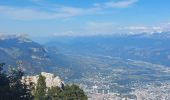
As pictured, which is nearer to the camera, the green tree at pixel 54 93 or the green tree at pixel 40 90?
the green tree at pixel 40 90

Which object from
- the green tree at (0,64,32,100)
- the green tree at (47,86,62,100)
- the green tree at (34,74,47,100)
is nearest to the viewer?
the green tree at (0,64,32,100)

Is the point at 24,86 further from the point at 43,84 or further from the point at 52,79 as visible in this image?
the point at 52,79

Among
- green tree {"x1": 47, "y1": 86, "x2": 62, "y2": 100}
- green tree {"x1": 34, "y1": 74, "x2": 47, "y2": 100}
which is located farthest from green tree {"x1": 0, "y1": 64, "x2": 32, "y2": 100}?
green tree {"x1": 47, "y1": 86, "x2": 62, "y2": 100}

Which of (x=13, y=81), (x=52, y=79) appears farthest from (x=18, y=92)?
(x=52, y=79)

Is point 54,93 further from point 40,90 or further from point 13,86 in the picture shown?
point 13,86

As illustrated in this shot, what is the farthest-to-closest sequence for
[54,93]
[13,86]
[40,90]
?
[54,93]
[40,90]
[13,86]

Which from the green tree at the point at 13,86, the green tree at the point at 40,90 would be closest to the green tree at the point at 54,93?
the green tree at the point at 40,90

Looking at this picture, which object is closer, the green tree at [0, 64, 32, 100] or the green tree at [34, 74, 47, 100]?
the green tree at [0, 64, 32, 100]

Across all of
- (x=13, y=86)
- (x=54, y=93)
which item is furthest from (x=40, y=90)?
(x=13, y=86)

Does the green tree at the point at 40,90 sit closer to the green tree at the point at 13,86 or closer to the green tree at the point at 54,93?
the green tree at the point at 54,93

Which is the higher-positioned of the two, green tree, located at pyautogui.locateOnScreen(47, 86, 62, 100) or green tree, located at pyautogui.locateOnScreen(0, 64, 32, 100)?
green tree, located at pyautogui.locateOnScreen(0, 64, 32, 100)

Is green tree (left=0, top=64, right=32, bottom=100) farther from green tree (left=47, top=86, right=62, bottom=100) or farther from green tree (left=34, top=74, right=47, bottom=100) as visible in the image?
green tree (left=47, top=86, right=62, bottom=100)
